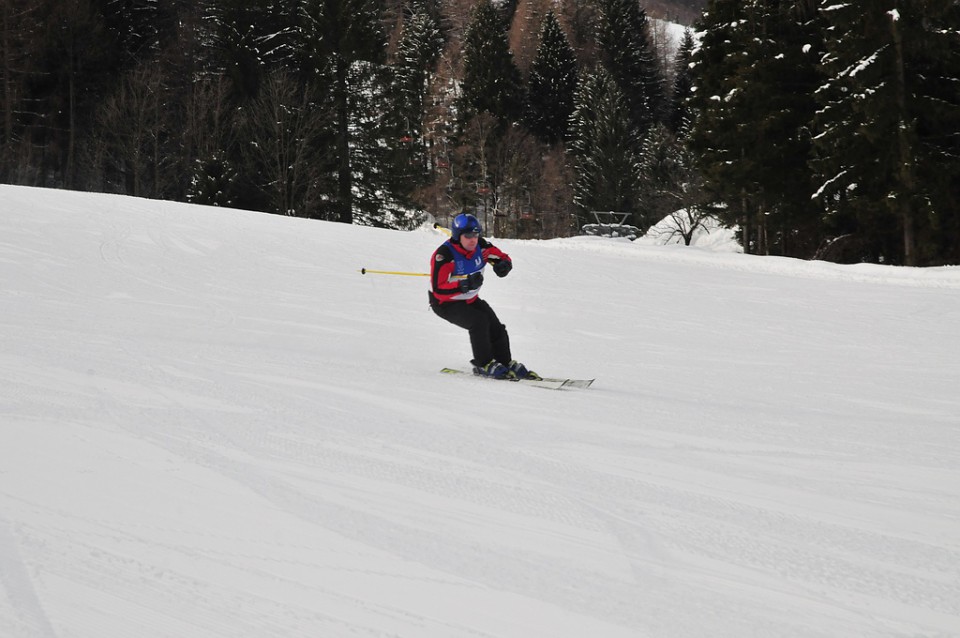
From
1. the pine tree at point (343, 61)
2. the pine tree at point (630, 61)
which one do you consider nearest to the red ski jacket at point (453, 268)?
the pine tree at point (343, 61)

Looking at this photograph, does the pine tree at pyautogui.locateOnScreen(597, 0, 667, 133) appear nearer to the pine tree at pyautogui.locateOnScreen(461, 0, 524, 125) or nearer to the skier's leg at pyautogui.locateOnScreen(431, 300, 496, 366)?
the pine tree at pyautogui.locateOnScreen(461, 0, 524, 125)

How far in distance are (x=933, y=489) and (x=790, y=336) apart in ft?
22.5

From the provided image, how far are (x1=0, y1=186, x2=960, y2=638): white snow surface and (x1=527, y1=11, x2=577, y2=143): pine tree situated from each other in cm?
5184

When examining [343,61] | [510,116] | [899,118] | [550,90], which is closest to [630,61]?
[550,90]

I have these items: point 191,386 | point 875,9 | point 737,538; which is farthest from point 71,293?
point 875,9

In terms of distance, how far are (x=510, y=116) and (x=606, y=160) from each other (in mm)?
11432

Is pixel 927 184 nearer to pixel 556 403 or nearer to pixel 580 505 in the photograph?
pixel 556 403

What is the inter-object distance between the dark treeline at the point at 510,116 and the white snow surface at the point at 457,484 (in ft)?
44.0

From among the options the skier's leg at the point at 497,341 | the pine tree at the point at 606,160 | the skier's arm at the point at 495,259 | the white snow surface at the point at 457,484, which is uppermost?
the pine tree at the point at 606,160

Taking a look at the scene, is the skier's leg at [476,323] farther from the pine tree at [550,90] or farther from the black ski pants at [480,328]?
the pine tree at [550,90]

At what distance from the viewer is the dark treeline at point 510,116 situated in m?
21.5

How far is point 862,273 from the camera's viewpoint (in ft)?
56.7

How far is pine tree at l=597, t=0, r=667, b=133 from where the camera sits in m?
63.0

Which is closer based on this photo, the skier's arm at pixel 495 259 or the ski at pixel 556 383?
the ski at pixel 556 383
